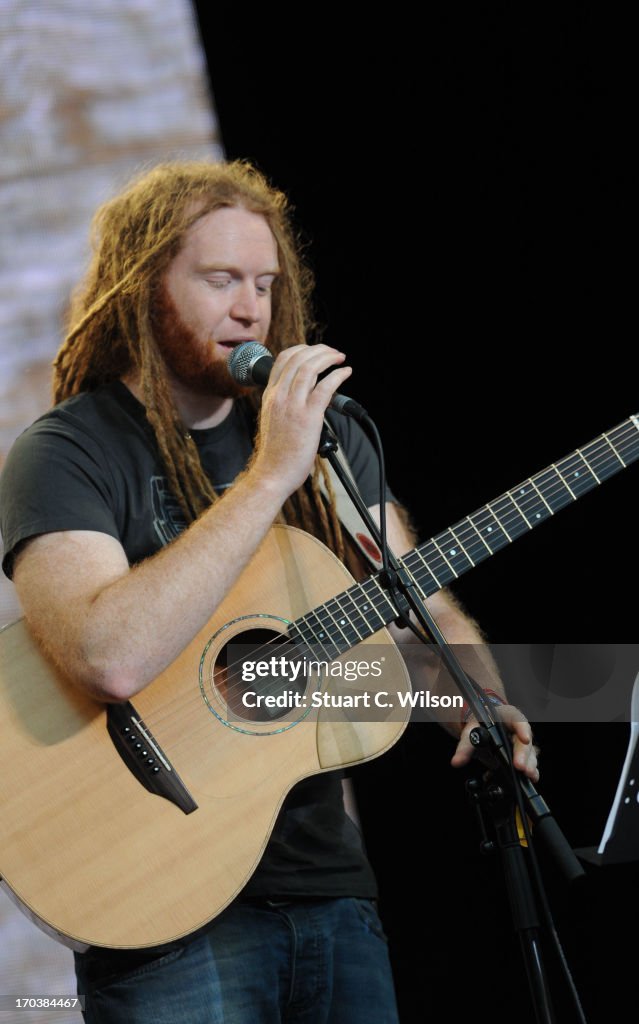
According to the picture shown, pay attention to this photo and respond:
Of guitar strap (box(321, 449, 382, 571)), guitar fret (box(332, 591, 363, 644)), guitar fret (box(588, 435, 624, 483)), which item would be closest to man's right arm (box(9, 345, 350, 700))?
guitar fret (box(332, 591, 363, 644))

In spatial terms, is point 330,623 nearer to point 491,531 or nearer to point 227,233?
point 491,531

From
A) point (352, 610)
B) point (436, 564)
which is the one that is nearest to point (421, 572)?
point (436, 564)

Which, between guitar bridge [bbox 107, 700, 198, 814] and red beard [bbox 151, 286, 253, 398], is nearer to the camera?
guitar bridge [bbox 107, 700, 198, 814]

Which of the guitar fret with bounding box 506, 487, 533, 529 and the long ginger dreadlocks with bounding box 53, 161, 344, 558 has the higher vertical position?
the long ginger dreadlocks with bounding box 53, 161, 344, 558

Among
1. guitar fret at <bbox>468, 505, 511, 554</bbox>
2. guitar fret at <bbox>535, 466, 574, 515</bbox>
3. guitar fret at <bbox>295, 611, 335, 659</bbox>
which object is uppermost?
guitar fret at <bbox>535, 466, 574, 515</bbox>

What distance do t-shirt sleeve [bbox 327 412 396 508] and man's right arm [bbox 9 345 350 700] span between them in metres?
0.52

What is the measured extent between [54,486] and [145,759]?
1.70ft

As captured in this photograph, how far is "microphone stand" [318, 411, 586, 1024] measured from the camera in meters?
1.42

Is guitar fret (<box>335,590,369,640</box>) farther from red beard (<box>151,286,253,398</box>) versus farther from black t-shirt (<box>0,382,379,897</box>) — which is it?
red beard (<box>151,286,253,398</box>)

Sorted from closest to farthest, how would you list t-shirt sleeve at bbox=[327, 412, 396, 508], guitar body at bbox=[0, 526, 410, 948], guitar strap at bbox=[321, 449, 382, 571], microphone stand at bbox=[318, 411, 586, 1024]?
microphone stand at bbox=[318, 411, 586, 1024], guitar body at bbox=[0, 526, 410, 948], guitar strap at bbox=[321, 449, 382, 571], t-shirt sleeve at bbox=[327, 412, 396, 508]

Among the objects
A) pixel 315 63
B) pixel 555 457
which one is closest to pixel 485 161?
pixel 315 63

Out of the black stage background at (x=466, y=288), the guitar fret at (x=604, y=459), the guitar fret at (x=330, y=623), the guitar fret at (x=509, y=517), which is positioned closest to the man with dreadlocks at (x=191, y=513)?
the guitar fret at (x=330, y=623)

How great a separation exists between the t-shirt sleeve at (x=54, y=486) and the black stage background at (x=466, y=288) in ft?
3.94

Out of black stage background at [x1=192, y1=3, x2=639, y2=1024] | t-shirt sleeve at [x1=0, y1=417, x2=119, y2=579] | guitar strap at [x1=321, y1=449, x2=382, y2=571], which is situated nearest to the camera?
t-shirt sleeve at [x1=0, y1=417, x2=119, y2=579]
